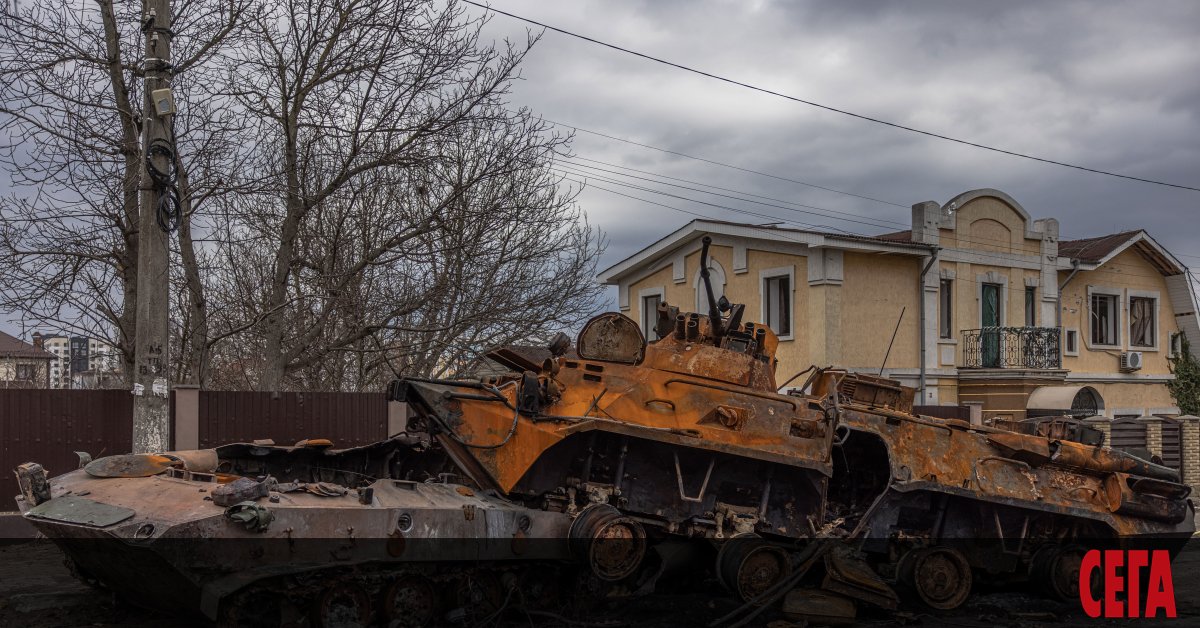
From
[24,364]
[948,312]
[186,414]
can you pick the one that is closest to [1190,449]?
[948,312]

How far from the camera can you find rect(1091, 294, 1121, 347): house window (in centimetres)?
2764

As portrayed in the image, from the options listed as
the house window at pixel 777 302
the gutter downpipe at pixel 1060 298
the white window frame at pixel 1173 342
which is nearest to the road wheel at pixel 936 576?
the house window at pixel 777 302

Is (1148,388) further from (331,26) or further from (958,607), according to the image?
(331,26)

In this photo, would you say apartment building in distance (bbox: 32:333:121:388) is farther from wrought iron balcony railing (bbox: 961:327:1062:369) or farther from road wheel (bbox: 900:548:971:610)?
wrought iron balcony railing (bbox: 961:327:1062:369)

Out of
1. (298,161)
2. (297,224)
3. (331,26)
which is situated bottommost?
(297,224)

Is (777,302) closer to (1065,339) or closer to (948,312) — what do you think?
(948,312)

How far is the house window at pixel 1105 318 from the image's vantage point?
27.6 metres

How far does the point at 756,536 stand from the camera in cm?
953

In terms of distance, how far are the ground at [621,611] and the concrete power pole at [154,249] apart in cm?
171

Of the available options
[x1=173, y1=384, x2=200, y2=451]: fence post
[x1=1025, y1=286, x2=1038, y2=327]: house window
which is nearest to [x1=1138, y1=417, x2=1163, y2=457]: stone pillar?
[x1=1025, y1=286, x2=1038, y2=327]: house window

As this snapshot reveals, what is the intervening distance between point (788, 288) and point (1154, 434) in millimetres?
8048

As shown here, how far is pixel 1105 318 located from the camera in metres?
27.9

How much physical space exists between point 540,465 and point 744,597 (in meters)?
2.21

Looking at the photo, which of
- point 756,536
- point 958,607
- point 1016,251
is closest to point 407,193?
point 756,536
